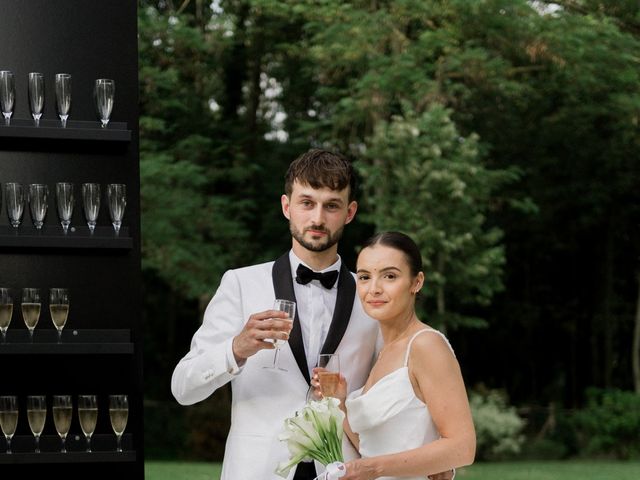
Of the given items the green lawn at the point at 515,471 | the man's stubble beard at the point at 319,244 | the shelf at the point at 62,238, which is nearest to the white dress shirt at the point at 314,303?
the man's stubble beard at the point at 319,244

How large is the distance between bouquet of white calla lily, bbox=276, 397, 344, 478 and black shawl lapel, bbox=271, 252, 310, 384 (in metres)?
0.40

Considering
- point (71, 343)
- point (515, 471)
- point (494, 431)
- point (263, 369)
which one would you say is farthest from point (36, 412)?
point (494, 431)

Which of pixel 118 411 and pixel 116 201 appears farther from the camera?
pixel 116 201

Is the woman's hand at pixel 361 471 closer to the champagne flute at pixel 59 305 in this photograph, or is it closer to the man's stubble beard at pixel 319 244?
the man's stubble beard at pixel 319 244

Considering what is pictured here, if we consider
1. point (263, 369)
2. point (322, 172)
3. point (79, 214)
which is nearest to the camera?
point (322, 172)

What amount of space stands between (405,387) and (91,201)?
1371mm

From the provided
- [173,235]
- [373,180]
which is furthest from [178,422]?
[373,180]

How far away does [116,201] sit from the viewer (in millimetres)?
3725

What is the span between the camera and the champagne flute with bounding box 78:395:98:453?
361cm

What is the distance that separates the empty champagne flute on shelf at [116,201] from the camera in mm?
3719

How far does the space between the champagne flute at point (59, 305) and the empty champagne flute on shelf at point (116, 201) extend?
0.92 ft

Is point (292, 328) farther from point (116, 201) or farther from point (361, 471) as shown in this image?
point (116, 201)

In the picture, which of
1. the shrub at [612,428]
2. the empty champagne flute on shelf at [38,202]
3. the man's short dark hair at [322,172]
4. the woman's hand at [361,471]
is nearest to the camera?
the woman's hand at [361,471]

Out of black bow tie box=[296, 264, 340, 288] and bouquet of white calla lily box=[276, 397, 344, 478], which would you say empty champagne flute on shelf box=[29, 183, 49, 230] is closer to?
black bow tie box=[296, 264, 340, 288]
